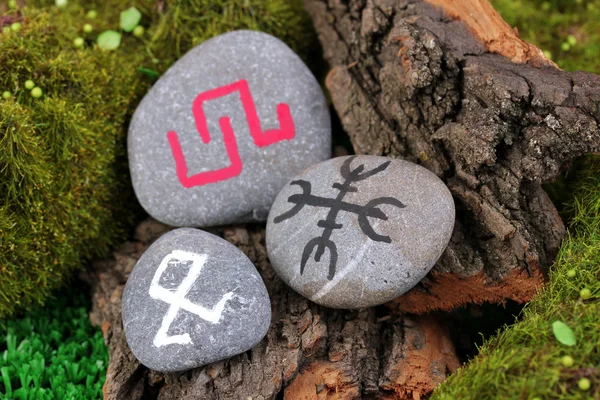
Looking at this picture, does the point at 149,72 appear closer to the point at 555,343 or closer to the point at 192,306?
the point at 192,306

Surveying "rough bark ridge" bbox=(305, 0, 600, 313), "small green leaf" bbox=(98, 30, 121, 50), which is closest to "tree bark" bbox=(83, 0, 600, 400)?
"rough bark ridge" bbox=(305, 0, 600, 313)

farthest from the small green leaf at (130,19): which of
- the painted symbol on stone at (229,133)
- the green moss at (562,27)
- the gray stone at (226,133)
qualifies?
the green moss at (562,27)

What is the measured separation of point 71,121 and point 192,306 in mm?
986

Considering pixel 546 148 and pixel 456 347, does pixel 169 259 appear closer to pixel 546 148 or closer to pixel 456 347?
pixel 456 347

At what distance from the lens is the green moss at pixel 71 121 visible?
2281 mm

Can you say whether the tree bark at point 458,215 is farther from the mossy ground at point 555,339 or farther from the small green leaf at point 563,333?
the small green leaf at point 563,333

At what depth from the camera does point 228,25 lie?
9.45ft

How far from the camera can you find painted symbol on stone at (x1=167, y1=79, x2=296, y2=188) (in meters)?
2.58

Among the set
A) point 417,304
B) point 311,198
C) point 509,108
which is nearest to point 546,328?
point 417,304

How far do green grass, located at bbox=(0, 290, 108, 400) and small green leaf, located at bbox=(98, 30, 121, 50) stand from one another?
1.19 meters

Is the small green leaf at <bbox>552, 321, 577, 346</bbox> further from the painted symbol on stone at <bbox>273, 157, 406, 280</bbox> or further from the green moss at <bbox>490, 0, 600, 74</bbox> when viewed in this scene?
the green moss at <bbox>490, 0, 600, 74</bbox>

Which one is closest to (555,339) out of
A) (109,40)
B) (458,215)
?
(458,215)

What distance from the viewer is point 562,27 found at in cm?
311

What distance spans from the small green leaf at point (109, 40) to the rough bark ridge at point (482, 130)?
1.27 meters
